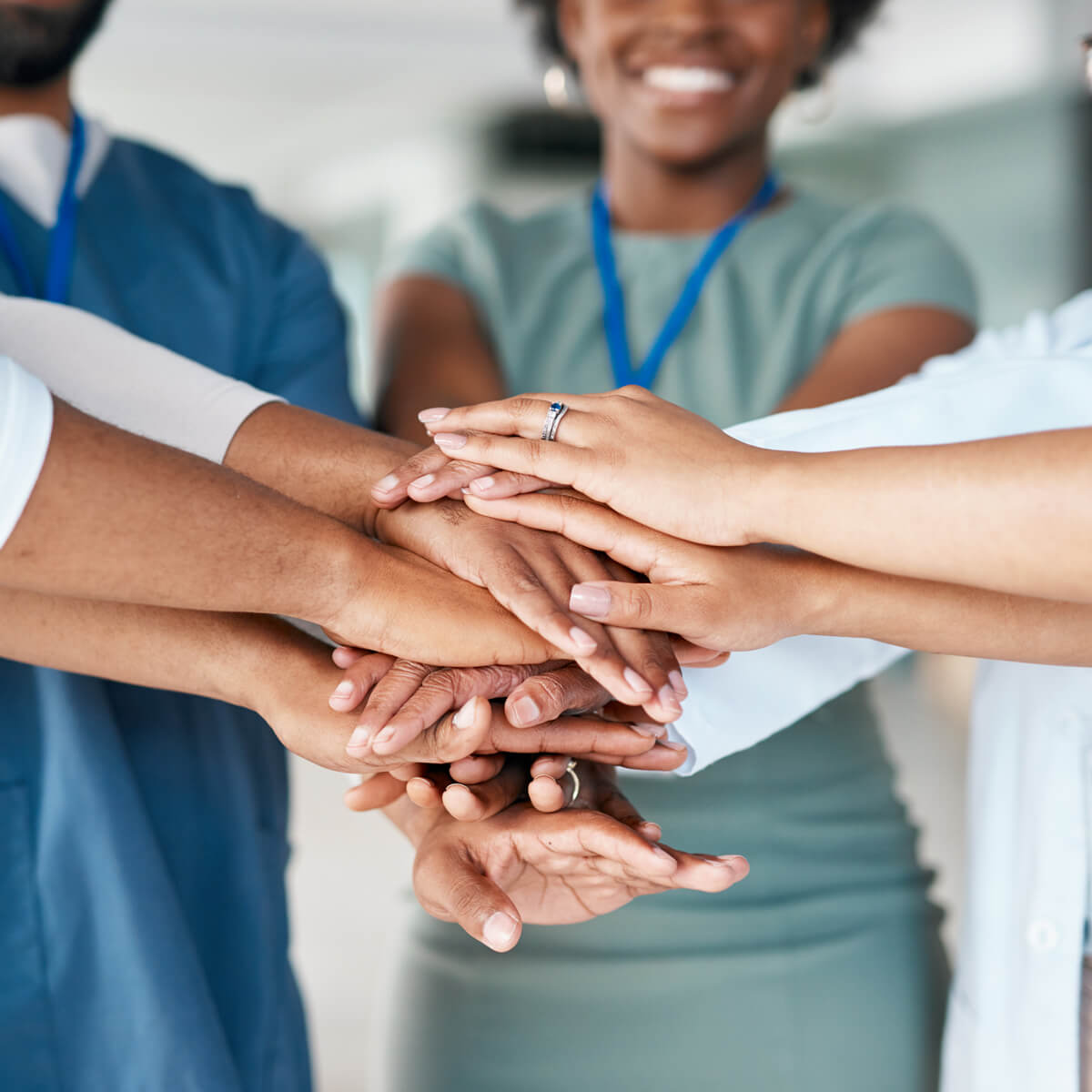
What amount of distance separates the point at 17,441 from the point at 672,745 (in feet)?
1.96

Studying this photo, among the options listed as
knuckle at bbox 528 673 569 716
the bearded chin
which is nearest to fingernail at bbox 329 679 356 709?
knuckle at bbox 528 673 569 716

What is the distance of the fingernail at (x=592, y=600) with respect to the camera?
919 millimetres

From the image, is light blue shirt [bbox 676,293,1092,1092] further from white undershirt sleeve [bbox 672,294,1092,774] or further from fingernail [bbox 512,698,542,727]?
fingernail [bbox 512,698,542,727]

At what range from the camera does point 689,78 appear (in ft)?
4.85

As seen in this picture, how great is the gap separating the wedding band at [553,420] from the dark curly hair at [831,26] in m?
0.95

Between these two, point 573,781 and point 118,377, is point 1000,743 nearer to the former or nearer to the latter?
point 573,781

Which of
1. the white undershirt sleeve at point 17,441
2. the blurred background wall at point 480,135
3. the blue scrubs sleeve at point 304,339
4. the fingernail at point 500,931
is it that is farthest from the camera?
the blurred background wall at point 480,135

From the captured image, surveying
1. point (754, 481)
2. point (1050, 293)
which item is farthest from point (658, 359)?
point (1050, 293)

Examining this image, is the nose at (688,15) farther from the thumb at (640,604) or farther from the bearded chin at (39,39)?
the thumb at (640,604)

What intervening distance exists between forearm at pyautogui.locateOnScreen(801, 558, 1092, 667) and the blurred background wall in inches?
105

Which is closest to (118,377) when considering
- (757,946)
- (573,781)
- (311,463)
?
(311,463)

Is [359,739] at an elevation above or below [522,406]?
below

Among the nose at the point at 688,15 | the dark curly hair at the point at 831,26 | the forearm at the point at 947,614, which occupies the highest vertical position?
the dark curly hair at the point at 831,26

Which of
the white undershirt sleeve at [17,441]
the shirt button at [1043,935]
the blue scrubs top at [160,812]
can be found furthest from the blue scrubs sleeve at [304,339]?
the shirt button at [1043,935]
